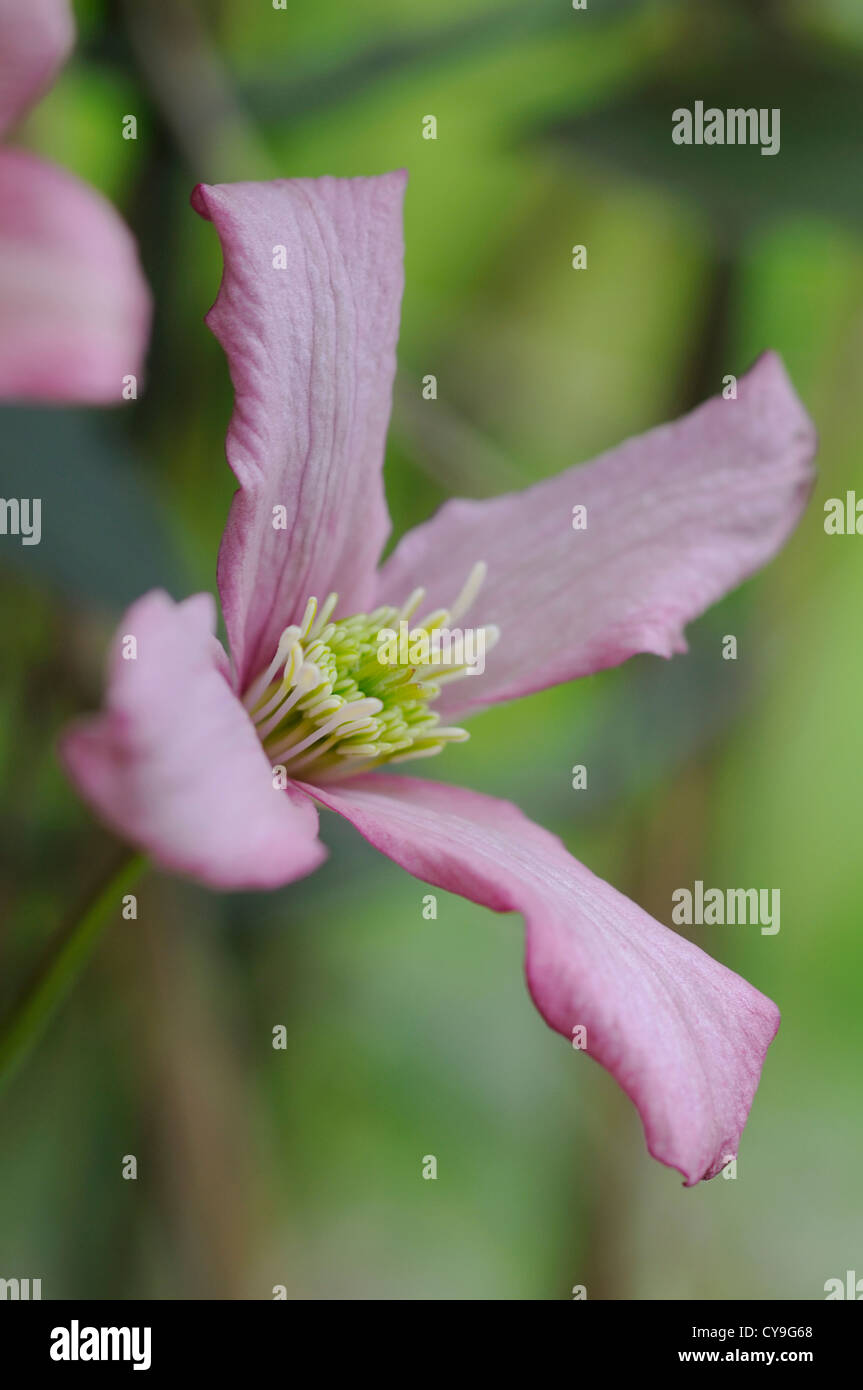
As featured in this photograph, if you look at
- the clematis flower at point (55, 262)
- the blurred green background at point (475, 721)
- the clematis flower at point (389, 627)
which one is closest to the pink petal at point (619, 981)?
the clematis flower at point (389, 627)

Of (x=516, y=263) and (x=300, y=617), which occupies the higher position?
(x=516, y=263)

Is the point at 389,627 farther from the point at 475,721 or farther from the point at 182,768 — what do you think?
the point at 475,721

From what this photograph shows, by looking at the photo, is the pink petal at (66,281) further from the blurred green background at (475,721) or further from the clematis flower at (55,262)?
the blurred green background at (475,721)

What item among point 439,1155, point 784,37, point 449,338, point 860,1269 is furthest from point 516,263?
point 860,1269

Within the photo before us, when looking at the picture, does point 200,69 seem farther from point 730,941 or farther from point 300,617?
point 730,941

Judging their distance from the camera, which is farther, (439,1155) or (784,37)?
(439,1155)
